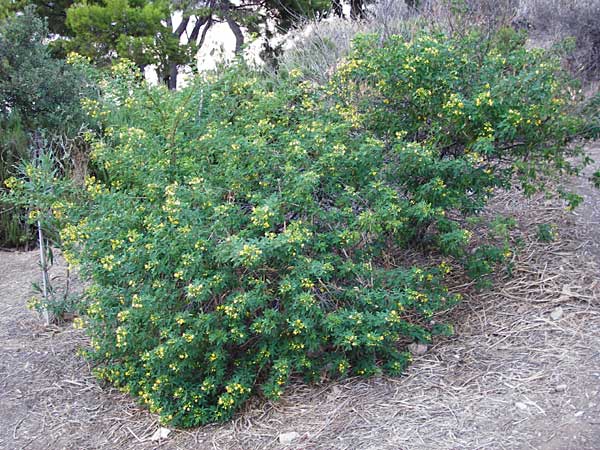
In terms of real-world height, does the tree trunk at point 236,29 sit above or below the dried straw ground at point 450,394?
above

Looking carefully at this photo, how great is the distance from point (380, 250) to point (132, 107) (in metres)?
1.87

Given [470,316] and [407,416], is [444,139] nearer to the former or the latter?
[470,316]

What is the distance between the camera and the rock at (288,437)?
3.41 meters

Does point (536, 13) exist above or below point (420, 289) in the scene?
above

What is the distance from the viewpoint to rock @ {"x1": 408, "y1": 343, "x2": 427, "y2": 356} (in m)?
3.98

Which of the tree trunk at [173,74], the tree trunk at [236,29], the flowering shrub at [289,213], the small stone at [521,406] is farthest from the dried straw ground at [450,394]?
the tree trunk at [236,29]

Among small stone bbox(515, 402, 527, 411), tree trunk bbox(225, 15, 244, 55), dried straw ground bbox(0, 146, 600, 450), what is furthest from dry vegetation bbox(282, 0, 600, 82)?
tree trunk bbox(225, 15, 244, 55)

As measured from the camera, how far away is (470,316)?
4.24 m

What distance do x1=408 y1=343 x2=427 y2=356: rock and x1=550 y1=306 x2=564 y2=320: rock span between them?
78cm

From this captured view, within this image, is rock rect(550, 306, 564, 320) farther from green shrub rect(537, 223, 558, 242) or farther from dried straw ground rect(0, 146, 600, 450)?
green shrub rect(537, 223, 558, 242)

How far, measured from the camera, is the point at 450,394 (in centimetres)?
354

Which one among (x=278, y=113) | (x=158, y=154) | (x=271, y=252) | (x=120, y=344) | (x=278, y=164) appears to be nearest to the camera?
(x=271, y=252)

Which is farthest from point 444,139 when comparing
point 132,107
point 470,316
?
point 132,107

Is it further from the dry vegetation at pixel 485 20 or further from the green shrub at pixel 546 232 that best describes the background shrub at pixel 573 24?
the green shrub at pixel 546 232
